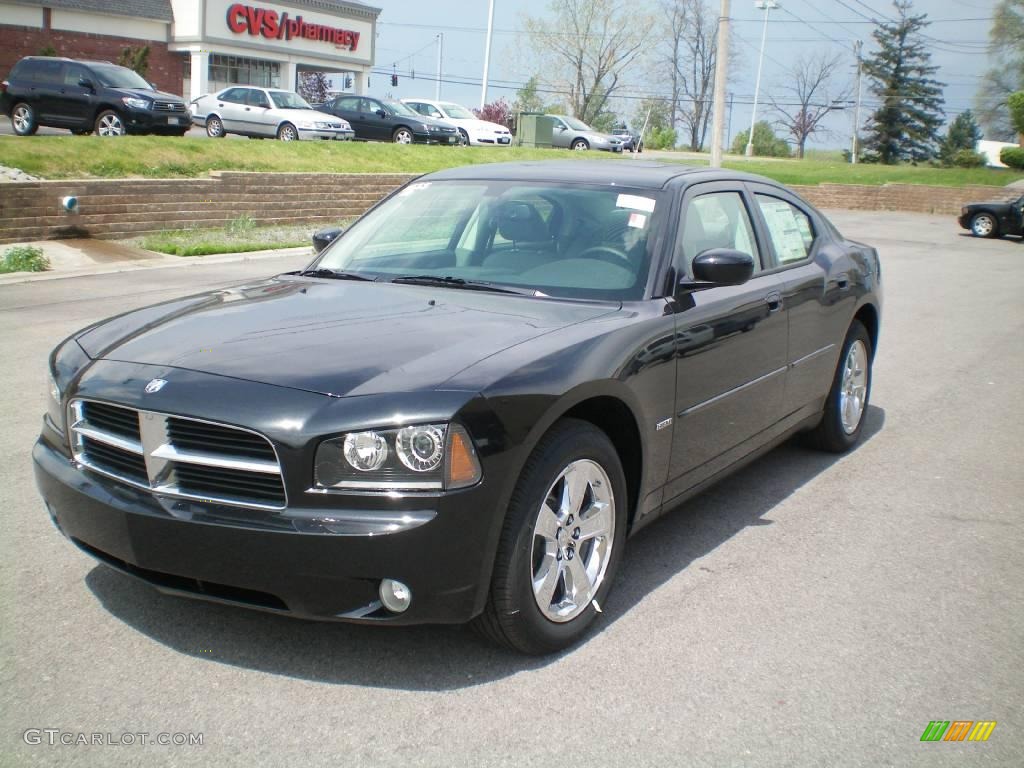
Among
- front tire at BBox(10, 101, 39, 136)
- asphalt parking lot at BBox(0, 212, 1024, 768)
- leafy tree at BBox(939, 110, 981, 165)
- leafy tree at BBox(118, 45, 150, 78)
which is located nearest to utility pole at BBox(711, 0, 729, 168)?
front tire at BBox(10, 101, 39, 136)

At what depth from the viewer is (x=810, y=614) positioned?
4.14 metres

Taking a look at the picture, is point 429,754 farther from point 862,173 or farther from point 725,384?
point 862,173

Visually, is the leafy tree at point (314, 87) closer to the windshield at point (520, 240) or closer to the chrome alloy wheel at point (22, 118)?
the chrome alloy wheel at point (22, 118)

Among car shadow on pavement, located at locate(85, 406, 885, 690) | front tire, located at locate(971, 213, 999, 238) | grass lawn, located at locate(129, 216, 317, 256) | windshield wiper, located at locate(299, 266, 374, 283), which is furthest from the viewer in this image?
front tire, located at locate(971, 213, 999, 238)

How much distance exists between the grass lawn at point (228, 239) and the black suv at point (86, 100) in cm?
594

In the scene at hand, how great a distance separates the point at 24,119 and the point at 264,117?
23.8 feet

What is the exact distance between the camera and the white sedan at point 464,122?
37062 mm

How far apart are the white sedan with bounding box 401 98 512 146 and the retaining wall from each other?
1397 cm

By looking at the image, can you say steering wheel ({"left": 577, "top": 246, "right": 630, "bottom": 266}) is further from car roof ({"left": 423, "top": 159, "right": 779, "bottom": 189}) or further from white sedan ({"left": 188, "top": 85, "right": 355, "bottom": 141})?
white sedan ({"left": 188, "top": 85, "right": 355, "bottom": 141})

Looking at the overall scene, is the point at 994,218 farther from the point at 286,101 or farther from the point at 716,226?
the point at 716,226

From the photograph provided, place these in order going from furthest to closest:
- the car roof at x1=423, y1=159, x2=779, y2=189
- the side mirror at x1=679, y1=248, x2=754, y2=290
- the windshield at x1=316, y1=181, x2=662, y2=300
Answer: the car roof at x1=423, y1=159, x2=779, y2=189 → the windshield at x1=316, y1=181, x2=662, y2=300 → the side mirror at x1=679, y1=248, x2=754, y2=290

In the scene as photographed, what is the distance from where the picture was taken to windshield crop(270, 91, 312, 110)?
99.0ft

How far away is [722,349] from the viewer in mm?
4672

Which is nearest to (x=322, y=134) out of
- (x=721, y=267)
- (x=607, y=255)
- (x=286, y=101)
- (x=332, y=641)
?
(x=286, y=101)
